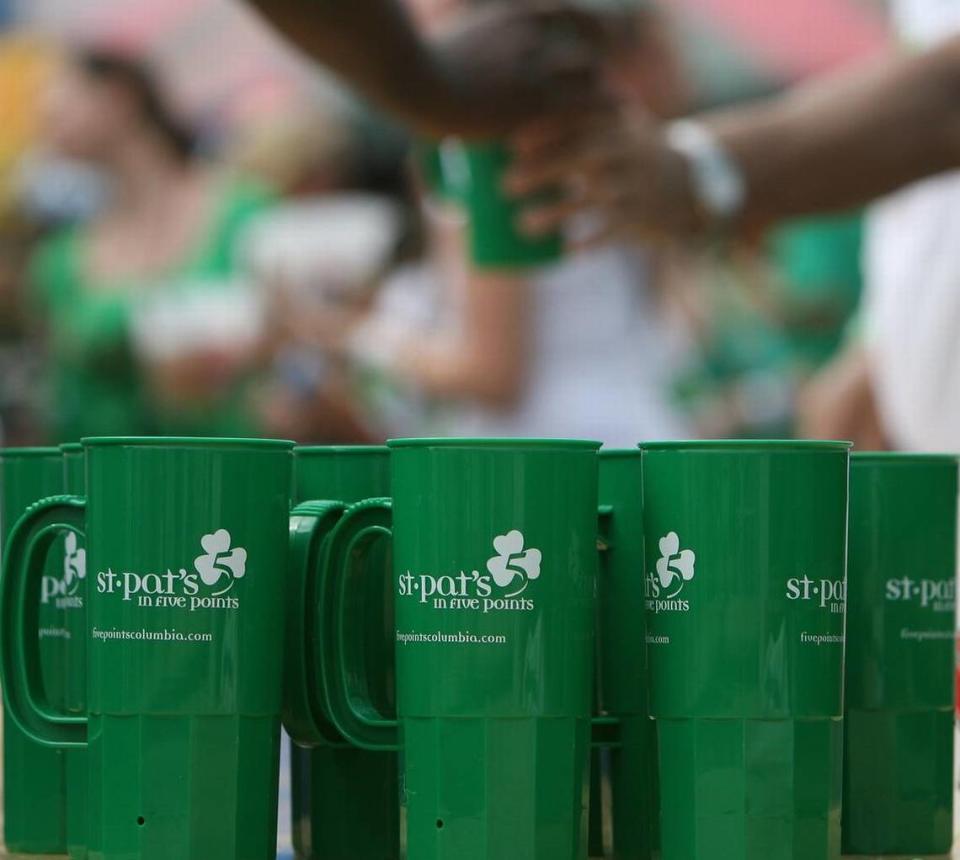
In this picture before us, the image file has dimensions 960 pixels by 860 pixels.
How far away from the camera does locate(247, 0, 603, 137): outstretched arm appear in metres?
1.15

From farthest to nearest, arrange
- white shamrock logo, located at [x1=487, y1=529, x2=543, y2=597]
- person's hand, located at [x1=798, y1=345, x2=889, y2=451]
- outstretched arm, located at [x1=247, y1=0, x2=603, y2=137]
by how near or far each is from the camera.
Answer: person's hand, located at [x1=798, y1=345, x2=889, y2=451] → outstretched arm, located at [x1=247, y1=0, x2=603, y2=137] → white shamrock logo, located at [x1=487, y1=529, x2=543, y2=597]

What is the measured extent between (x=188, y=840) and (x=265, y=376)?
105 inches

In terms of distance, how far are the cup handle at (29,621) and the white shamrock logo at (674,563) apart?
0.21m

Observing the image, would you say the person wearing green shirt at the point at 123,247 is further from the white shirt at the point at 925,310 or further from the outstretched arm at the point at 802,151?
the outstretched arm at the point at 802,151

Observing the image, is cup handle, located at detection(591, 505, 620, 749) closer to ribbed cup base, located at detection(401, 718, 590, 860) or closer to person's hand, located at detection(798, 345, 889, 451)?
ribbed cup base, located at detection(401, 718, 590, 860)

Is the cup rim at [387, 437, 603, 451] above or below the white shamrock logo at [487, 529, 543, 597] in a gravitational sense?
above

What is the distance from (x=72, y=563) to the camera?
67cm

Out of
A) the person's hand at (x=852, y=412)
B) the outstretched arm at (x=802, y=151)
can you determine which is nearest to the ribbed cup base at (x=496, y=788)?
the outstretched arm at (x=802, y=151)

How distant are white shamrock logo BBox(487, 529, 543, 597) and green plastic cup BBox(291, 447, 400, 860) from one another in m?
0.08

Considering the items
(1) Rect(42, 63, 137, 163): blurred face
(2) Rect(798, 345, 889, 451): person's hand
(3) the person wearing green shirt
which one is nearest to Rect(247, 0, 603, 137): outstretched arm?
(2) Rect(798, 345, 889, 451): person's hand

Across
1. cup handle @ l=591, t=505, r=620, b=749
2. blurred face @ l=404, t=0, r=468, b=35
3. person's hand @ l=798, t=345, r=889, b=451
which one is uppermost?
blurred face @ l=404, t=0, r=468, b=35

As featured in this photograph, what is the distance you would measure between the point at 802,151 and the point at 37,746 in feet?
3.57

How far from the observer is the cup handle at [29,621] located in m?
0.63

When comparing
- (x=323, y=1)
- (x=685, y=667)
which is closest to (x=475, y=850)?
(x=685, y=667)
